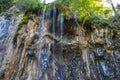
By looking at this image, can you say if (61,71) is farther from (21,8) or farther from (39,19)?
(21,8)

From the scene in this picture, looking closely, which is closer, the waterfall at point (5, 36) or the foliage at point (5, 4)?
the waterfall at point (5, 36)

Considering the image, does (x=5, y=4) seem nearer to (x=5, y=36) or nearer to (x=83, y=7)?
(x=5, y=36)

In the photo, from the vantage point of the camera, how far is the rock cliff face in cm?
714

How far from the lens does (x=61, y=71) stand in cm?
722

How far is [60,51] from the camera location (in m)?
7.66

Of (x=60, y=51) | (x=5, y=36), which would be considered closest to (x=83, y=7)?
(x=60, y=51)

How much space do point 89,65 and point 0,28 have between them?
6.39m

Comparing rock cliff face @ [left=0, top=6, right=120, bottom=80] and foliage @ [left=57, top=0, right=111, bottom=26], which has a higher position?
foliage @ [left=57, top=0, right=111, bottom=26]

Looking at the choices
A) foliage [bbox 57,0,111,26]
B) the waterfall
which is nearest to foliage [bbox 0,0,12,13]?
the waterfall

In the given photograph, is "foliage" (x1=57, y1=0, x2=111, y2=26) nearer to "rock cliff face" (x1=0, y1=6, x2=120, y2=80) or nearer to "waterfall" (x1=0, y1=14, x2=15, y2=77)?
"rock cliff face" (x1=0, y1=6, x2=120, y2=80)

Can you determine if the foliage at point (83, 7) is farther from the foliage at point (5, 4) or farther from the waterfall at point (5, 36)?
the foliage at point (5, 4)

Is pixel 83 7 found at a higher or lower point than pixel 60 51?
higher

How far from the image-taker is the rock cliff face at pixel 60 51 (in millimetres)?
7145

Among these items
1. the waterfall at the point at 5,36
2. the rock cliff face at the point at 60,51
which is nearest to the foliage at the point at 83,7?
the rock cliff face at the point at 60,51
